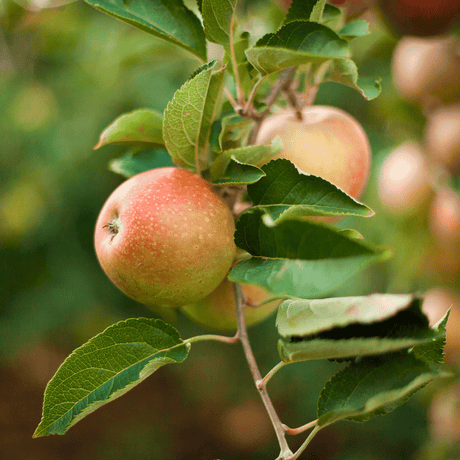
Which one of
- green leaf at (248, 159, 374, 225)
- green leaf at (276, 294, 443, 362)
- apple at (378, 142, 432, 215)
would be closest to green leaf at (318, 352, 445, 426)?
green leaf at (276, 294, 443, 362)

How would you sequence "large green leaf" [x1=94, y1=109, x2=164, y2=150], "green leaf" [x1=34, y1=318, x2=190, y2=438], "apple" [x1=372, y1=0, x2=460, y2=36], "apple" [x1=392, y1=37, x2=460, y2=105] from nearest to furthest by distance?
"green leaf" [x1=34, y1=318, x2=190, y2=438], "large green leaf" [x1=94, y1=109, x2=164, y2=150], "apple" [x1=372, y1=0, x2=460, y2=36], "apple" [x1=392, y1=37, x2=460, y2=105]

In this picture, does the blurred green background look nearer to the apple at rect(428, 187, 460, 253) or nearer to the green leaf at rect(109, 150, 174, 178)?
the apple at rect(428, 187, 460, 253)

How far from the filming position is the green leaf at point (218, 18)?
479mm

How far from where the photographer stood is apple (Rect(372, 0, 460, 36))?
0.89 m

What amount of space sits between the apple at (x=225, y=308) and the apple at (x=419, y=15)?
65 cm

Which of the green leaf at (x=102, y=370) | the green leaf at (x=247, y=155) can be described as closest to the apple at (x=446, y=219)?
the green leaf at (x=247, y=155)

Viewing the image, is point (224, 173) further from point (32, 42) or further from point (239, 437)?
point (239, 437)

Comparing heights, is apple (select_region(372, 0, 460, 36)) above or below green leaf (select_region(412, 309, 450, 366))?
above

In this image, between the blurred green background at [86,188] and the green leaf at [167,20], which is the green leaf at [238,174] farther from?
the blurred green background at [86,188]

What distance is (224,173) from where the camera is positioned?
0.52 metres

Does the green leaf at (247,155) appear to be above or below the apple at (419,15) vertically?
below

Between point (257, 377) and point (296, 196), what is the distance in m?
0.20

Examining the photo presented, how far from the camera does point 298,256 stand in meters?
0.38

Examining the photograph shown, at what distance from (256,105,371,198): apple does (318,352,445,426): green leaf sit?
0.84 feet
